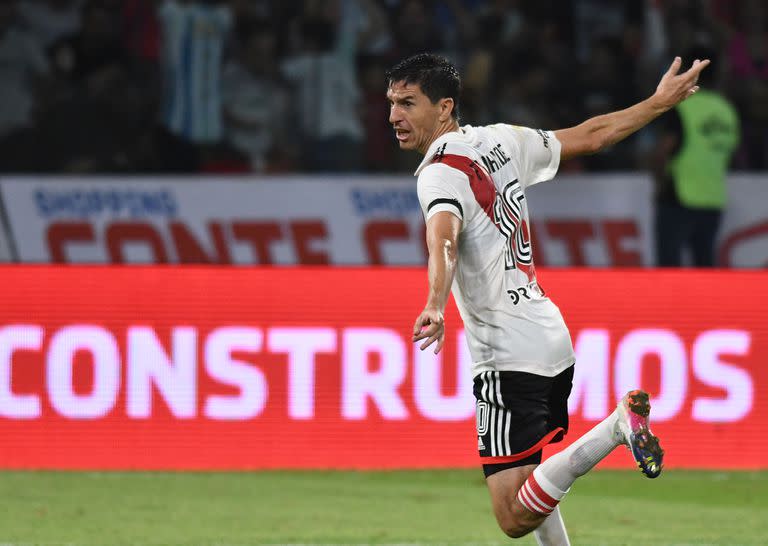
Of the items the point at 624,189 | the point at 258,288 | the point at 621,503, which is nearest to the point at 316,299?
the point at 258,288

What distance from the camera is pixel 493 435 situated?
5445 millimetres

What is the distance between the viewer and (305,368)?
32.6 ft

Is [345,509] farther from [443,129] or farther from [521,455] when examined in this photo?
[443,129]

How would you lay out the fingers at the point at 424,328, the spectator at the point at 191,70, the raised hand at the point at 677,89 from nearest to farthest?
1. the fingers at the point at 424,328
2. the raised hand at the point at 677,89
3. the spectator at the point at 191,70

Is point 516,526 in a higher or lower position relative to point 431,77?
lower

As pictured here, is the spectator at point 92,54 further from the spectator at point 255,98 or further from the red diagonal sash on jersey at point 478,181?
the red diagonal sash on jersey at point 478,181

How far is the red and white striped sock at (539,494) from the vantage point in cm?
531

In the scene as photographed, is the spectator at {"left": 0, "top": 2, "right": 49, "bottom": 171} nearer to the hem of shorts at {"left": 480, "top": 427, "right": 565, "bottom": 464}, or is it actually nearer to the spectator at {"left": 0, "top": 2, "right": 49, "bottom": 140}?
the spectator at {"left": 0, "top": 2, "right": 49, "bottom": 140}

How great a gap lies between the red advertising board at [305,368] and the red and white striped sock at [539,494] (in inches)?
176

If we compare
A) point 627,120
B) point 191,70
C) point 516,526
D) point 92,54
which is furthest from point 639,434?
point 92,54

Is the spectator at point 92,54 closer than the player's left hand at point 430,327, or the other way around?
the player's left hand at point 430,327

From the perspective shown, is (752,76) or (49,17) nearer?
(49,17)

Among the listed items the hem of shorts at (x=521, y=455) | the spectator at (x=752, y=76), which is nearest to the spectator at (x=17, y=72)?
the spectator at (x=752, y=76)

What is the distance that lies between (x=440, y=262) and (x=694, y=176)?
797 centimetres
